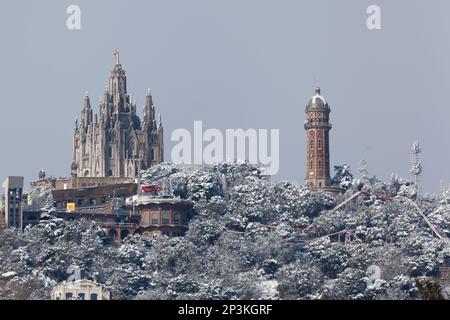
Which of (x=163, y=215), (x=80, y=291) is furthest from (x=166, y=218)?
(x=80, y=291)

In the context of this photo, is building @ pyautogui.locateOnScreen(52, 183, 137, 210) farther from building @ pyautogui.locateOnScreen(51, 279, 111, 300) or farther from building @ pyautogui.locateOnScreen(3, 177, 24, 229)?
building @ pyautogui.locateOnScreen(51, 279, 111, 300)

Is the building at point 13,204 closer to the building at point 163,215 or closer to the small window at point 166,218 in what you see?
the building at point 163,215

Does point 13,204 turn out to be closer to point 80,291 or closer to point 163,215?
point 163,215

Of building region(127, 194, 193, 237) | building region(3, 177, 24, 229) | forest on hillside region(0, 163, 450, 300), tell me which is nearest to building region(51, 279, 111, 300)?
forest on hillside region(0, 163, 450, 300)
